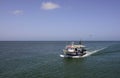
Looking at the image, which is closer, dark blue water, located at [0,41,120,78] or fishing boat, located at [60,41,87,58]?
dark blue water, located at [0,41,120,78]

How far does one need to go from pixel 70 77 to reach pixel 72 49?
1014 inches

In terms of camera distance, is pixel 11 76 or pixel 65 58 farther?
pixel 65 58

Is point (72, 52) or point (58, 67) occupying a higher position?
point (72, 52)

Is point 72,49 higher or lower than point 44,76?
higher

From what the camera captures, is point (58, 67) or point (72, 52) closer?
point (58, 67)

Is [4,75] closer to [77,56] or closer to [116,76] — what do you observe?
[116,76]

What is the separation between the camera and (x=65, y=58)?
55656mm

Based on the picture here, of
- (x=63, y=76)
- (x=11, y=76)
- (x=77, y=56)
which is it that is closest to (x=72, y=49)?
(x=77, y=56)

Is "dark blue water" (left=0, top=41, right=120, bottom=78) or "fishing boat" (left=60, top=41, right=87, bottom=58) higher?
"fishing boat" (left=60, top=41, right=87, bottom=58)

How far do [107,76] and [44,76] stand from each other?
10.9m

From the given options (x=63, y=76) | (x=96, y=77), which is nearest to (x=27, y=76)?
(x=63, y=76)

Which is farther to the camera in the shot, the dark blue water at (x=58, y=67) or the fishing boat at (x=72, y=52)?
the fishing boat at (x=72, y=52)

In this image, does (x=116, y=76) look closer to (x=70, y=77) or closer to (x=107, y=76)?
(x=107, y=76)

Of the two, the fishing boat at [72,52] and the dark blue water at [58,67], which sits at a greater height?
the fishing boat at [72,52]
